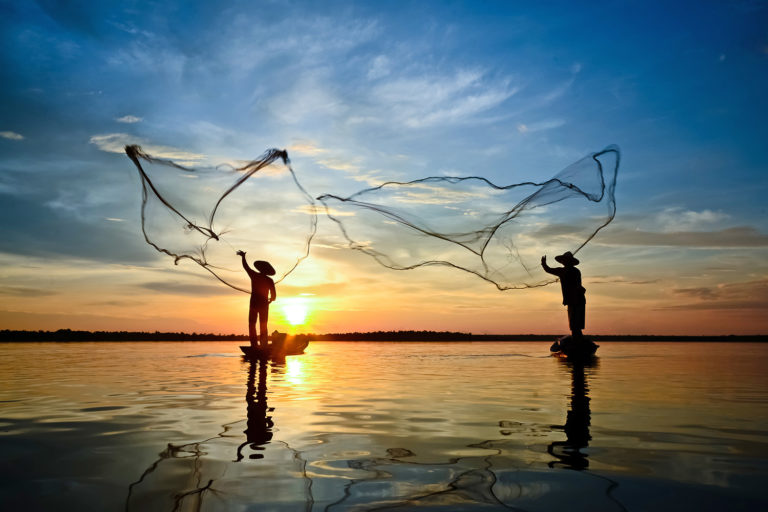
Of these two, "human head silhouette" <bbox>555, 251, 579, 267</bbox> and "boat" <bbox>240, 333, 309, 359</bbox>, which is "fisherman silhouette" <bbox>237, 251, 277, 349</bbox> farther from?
"human head silhouette" <bbox>555, 251, 579, 267</bbox>

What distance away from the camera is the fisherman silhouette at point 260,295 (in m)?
26.5

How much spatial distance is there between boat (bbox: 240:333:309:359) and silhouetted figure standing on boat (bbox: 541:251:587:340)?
50.3 feet

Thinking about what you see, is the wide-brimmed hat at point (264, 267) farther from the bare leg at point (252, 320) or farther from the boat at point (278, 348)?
the boat at point (278, 348)

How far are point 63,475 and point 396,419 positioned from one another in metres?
5.14

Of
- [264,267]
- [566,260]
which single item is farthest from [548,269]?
[264,267]

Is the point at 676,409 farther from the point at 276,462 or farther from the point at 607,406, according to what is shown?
the point at 276,462

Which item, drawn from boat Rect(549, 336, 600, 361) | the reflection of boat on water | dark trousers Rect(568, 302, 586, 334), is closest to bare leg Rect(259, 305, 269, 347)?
the reflection of boat on water

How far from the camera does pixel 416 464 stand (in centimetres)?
591

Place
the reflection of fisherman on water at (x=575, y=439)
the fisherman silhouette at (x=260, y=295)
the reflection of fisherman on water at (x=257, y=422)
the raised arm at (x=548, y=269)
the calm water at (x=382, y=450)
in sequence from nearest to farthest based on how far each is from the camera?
1. the calm water at (x=382, y=450)
2. the reflection of fisherman on water at (x=575, y=439)
3. the reflection of fisherman on water at (x=257, y=422)
4. the raised arm at (x=548, y=269)
5. the fisherman silhouette at (x=260, y=295)

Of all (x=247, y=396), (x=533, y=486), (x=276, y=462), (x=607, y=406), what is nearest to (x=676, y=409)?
(x=607, y=406)

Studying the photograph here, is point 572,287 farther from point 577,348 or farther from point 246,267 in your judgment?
point 246,267

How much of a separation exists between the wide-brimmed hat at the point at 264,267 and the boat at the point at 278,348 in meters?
4.19

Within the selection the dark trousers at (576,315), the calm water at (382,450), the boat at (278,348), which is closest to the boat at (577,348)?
the dark trousers at (576,315)

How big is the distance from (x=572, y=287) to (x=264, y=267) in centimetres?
1501
